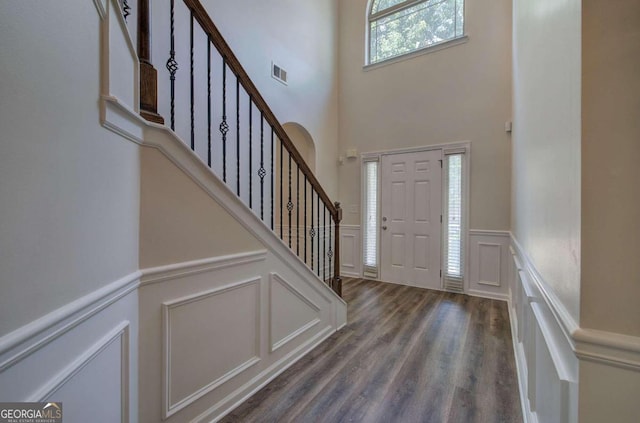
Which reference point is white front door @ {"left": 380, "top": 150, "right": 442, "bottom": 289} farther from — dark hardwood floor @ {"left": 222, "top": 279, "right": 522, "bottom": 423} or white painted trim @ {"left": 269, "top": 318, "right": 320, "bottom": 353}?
white painted trim @ {"left": 269, "top": 318, "right": 320, "bottom": 353}

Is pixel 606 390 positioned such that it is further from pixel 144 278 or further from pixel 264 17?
pixel 264 17

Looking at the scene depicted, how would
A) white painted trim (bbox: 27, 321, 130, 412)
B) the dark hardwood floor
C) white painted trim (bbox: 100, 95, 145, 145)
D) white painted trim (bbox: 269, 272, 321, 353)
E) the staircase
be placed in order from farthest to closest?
white painted trim (bbox: 269, 272, 321, 353) < the dark hardwood floor < the staircase < white painted trim (bbox: 100, 95, 145, 145) < white painted trim (bbox: 27, 321, 130, 412)

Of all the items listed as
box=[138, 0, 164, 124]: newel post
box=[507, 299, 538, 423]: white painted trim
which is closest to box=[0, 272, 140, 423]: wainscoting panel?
box=[138, 0, 164, 124]: newel post

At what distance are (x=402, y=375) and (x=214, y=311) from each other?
140cm

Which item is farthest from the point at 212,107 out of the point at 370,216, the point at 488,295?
the point at 488,295

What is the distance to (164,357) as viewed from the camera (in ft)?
4.34

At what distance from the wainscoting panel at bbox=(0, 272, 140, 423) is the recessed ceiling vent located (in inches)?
128

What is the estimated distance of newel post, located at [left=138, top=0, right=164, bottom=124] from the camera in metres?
1.25

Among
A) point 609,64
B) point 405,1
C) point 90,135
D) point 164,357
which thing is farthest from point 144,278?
point 405,1

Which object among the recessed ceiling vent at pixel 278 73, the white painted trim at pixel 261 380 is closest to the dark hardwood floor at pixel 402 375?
the white painted trim at pixel 261 380

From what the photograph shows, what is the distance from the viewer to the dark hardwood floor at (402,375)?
1669mm

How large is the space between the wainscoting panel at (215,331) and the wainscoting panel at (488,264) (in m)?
2.76

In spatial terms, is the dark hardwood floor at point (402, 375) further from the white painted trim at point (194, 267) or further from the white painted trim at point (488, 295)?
the white painted trim at point (194, 267)

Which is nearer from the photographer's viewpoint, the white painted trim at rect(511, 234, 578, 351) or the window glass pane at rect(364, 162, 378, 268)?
the white painted trim at rect(511, 234, 578, 351)
